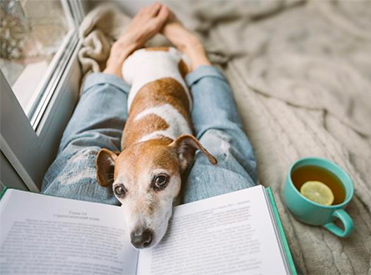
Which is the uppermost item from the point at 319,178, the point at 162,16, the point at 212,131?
the point at 162,16

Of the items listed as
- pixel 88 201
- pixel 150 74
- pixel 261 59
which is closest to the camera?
pixel 88 201

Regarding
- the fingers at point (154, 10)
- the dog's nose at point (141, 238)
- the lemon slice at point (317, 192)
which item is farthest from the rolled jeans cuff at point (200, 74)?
the dog's nose at point (141, 238)

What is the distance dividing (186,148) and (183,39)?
84 cm

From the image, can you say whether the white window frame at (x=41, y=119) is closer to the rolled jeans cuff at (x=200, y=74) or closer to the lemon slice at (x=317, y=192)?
the rolled jeans cuff at (x=200, y=74)

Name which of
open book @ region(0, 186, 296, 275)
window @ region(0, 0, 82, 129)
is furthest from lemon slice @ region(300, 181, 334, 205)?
window @ region(0, 0, 82, 129)

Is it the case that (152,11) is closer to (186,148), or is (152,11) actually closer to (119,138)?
(119,138)

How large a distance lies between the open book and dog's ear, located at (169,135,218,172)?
0.20 meters

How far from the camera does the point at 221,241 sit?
70 cm

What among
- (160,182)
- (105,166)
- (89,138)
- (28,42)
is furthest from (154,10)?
(160,182)

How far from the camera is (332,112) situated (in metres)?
1.37

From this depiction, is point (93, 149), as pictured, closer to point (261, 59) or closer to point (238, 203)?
point (238, 203)

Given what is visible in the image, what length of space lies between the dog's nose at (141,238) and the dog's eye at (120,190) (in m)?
0.15

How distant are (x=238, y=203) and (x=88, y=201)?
41cm

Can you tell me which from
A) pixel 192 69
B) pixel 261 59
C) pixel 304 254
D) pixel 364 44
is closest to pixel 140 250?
pixel 304 254
